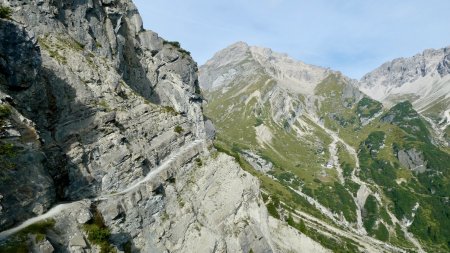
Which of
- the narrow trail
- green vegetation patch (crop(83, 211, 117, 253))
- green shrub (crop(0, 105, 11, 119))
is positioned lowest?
green vegetation patch (crop(83, 211, 117, 253))

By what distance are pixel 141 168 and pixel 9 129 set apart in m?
26.5

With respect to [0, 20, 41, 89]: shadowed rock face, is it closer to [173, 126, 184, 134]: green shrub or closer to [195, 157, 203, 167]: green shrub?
[173, 126, 184, 134]: green shrub

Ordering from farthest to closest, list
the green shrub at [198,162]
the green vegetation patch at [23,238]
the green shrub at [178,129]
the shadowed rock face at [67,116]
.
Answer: the green shrub at [178,129], the green shrub at [198,162], the shadowed rock face at [67,116], the green vegetation patch at [23,238]

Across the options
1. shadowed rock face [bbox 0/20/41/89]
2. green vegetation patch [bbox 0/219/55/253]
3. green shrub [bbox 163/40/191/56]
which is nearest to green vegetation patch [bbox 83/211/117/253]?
green vegetation patch [bbox 0/219/55/253]

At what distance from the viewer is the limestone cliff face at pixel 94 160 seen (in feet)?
154

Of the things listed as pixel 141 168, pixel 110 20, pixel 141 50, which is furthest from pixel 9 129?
pixel 141 50

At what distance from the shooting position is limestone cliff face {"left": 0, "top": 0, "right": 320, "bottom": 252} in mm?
46938

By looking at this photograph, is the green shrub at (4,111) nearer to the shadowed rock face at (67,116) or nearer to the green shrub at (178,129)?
the shadowed rock face at (67,116)

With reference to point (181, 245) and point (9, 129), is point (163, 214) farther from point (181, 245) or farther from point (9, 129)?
point (9, 129)

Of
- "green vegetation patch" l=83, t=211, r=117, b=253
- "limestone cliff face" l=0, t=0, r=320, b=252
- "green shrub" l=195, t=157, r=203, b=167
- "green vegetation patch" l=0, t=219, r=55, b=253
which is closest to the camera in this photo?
"green vegetation patch" l=0, t=219, r=55, b=253

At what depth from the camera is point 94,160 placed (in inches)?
2501

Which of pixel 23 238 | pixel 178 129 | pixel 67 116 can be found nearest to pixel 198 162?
pixel 178 129

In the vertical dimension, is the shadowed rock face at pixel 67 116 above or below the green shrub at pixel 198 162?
above

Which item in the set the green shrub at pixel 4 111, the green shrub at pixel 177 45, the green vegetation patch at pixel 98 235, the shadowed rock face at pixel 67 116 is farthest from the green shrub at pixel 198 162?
the green shrub at pixel 177 45
